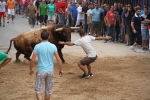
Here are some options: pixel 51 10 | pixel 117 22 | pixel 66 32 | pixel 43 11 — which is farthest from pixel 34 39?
pixel 43 11

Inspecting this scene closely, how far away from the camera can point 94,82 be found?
11.2 metres

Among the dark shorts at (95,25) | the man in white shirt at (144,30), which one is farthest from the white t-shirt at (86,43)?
the dark shorts at (95,25)

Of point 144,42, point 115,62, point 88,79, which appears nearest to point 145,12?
point 144,42

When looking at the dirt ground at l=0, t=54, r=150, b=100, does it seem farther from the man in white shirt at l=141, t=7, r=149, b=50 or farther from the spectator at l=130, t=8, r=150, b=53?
the man in white shirt at l=141, t=7, r=149, b=50

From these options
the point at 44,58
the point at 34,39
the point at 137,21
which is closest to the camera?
the point at 44,58

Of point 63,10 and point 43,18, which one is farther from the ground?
point 63,10

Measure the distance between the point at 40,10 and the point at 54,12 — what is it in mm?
868

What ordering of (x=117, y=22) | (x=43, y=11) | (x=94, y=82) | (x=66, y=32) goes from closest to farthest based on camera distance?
(x=94, y=82)
(x=66, y=32)
(x=117, y=22)
(x=43, y=11)

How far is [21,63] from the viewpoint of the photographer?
46.8 feet

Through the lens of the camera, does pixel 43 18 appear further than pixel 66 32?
Yes

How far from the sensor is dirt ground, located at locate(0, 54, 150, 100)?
9688 mm

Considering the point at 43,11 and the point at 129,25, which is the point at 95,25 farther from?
the point at 43,11

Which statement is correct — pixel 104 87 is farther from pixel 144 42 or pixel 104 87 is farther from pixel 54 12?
pixel 54 12

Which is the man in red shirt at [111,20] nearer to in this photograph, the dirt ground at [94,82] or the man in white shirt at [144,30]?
the man in white shirt at [144,30]
